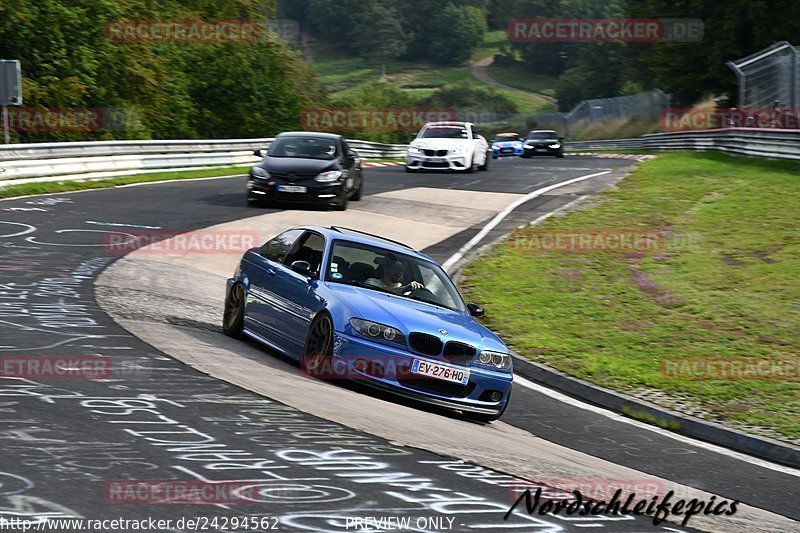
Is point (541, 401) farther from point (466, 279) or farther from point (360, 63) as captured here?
point (360, 63)

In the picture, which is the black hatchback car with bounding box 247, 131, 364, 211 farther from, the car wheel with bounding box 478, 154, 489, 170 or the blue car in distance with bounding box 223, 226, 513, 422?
the car wheel with bounding box 478, 154, 489, 170

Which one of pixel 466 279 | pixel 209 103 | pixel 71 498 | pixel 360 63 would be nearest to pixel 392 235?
pixel 466 279

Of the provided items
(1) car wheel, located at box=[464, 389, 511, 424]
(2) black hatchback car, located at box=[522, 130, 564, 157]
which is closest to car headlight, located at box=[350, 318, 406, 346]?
(1) car wheel, located at box=[464, 389, 511, 424]

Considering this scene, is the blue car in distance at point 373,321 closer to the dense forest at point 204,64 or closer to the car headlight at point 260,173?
the car headlight at point 260,173

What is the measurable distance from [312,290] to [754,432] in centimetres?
421

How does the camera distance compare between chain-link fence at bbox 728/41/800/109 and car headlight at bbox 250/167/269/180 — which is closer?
car headlight at bbox 250/167/269/180

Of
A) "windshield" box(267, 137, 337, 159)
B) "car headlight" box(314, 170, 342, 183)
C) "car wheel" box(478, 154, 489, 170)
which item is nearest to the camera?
"car headlight" box(314, 170, 342, 183)

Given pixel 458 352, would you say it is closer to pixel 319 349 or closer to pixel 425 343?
pixel 425 343

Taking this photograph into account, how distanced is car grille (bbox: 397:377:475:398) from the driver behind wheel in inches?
52.0

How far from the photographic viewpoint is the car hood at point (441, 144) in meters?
32.4

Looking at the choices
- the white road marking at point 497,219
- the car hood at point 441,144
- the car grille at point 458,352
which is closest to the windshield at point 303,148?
the white road marking at point 497,219

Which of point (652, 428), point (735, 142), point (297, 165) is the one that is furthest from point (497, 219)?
point (735, 142)

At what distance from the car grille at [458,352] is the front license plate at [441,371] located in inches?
4.2

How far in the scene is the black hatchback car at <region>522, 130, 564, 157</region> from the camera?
48344 millimetres
